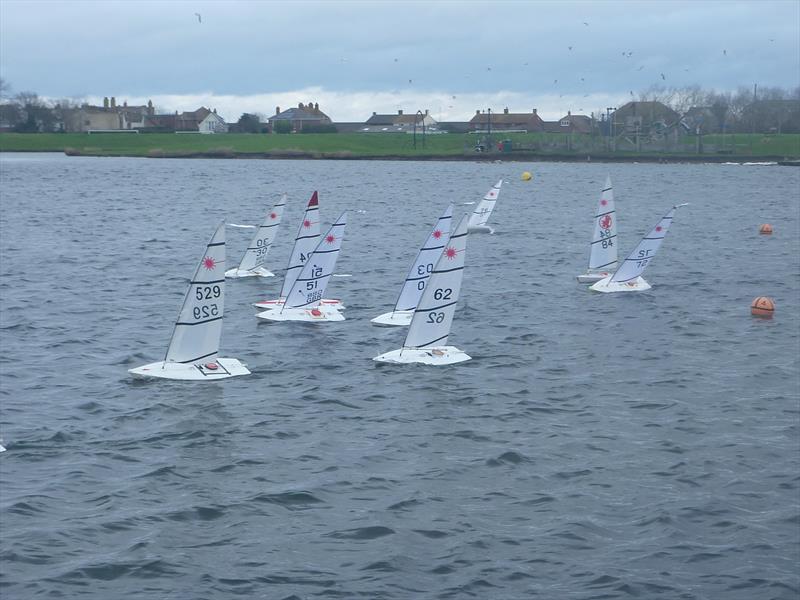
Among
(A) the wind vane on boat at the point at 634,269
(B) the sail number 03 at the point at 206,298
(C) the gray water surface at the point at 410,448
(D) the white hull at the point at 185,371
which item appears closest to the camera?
(C) the gray water surface at the point at 410,448

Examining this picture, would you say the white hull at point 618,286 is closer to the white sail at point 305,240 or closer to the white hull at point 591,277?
the white hull at point 591,277

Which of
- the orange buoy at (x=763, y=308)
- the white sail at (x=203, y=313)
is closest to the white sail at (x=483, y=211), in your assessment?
the orange buoy at (x=763, y=308)

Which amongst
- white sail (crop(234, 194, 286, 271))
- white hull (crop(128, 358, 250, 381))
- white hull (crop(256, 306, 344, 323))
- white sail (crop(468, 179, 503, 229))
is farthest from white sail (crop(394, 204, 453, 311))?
white sail (crop(468, 179, 503, 229))

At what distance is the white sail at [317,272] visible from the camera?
33.4 meters

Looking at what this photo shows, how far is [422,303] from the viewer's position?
28125 mm

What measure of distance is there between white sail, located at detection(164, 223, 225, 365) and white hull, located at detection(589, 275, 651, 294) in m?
19.5

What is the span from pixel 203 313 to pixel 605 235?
22101mm

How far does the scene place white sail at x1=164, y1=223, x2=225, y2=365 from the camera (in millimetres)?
26438

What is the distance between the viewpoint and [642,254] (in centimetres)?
4194

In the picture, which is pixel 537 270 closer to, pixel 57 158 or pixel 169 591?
pixel 169 591

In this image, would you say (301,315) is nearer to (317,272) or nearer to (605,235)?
(317,272)

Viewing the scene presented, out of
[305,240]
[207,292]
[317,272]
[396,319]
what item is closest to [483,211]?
[305,240]

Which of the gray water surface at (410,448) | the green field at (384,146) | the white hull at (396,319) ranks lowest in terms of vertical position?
the gray water surface at (410,448)

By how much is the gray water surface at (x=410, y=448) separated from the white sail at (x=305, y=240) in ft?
6.55
